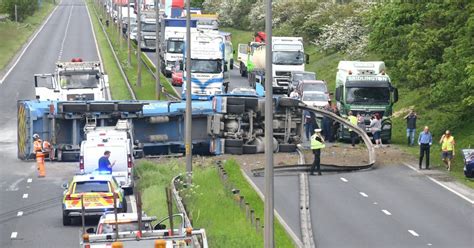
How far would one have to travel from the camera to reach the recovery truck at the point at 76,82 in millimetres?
49969

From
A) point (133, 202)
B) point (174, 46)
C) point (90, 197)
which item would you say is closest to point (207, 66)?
point (174, 46)

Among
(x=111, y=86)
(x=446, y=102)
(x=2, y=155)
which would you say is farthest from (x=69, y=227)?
(x=111, y=86)

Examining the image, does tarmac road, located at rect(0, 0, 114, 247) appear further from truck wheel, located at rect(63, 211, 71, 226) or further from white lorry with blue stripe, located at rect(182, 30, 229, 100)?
white lorry with blue stripe, located at rect(182, 30, 229, 100)

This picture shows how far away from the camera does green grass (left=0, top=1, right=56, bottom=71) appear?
9316cm

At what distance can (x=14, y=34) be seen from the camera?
11344 centimetres

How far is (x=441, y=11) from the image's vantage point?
→ 43.2 meters

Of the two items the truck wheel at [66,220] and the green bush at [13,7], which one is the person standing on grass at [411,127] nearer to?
the truck wheel at [66,220]

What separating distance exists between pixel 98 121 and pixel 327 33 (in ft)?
132

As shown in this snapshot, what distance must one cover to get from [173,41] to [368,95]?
2830 centimetres

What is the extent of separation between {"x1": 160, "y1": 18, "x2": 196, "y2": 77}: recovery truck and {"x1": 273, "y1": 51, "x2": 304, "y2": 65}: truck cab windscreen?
7.76 m

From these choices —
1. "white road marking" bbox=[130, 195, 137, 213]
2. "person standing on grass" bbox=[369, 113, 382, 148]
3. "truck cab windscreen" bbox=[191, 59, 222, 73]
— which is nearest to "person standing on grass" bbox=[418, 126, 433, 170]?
"person standing on grass" bbox=[369, 113, 382, 148]

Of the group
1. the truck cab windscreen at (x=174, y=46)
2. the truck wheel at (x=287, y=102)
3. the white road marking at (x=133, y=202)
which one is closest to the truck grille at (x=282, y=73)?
the truck cab windscreen at (x=174, y=46)

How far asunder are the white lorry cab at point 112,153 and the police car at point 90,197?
15.6ft

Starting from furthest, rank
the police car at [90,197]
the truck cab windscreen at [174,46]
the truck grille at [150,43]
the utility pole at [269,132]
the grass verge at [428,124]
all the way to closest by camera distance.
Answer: the truck grille at [150,43]
the truck cab windscreen at [174,46]
the grass verge at [428,124]
the police car at [90,197]
the utility pole at [269,132]
